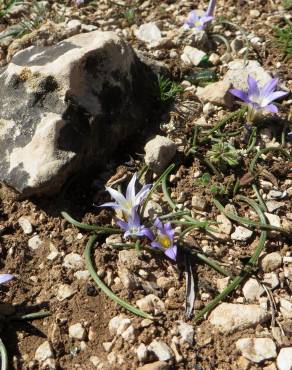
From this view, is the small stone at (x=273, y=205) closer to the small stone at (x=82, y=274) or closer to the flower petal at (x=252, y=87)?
the flower petal at (x=252, y=87)

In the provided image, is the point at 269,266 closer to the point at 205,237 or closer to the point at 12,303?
the point at 205,237

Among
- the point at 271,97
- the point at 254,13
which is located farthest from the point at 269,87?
the point at 254,13

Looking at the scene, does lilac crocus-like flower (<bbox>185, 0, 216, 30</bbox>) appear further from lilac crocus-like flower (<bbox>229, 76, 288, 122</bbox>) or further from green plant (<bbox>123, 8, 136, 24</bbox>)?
lilac crocus-like flower (<bbox>229, 76, 288, 122</bbox>)

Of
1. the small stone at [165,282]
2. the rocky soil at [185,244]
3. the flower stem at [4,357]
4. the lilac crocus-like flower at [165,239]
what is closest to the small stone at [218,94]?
the rocky soil at [185,244]

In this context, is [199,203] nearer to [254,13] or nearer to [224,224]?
[224,224]

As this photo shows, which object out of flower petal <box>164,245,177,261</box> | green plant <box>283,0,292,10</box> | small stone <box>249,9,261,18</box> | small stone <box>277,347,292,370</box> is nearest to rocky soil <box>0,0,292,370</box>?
small stone <box>277,347,292,370</box>

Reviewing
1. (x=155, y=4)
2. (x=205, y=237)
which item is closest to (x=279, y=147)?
(x=205, y=237)
